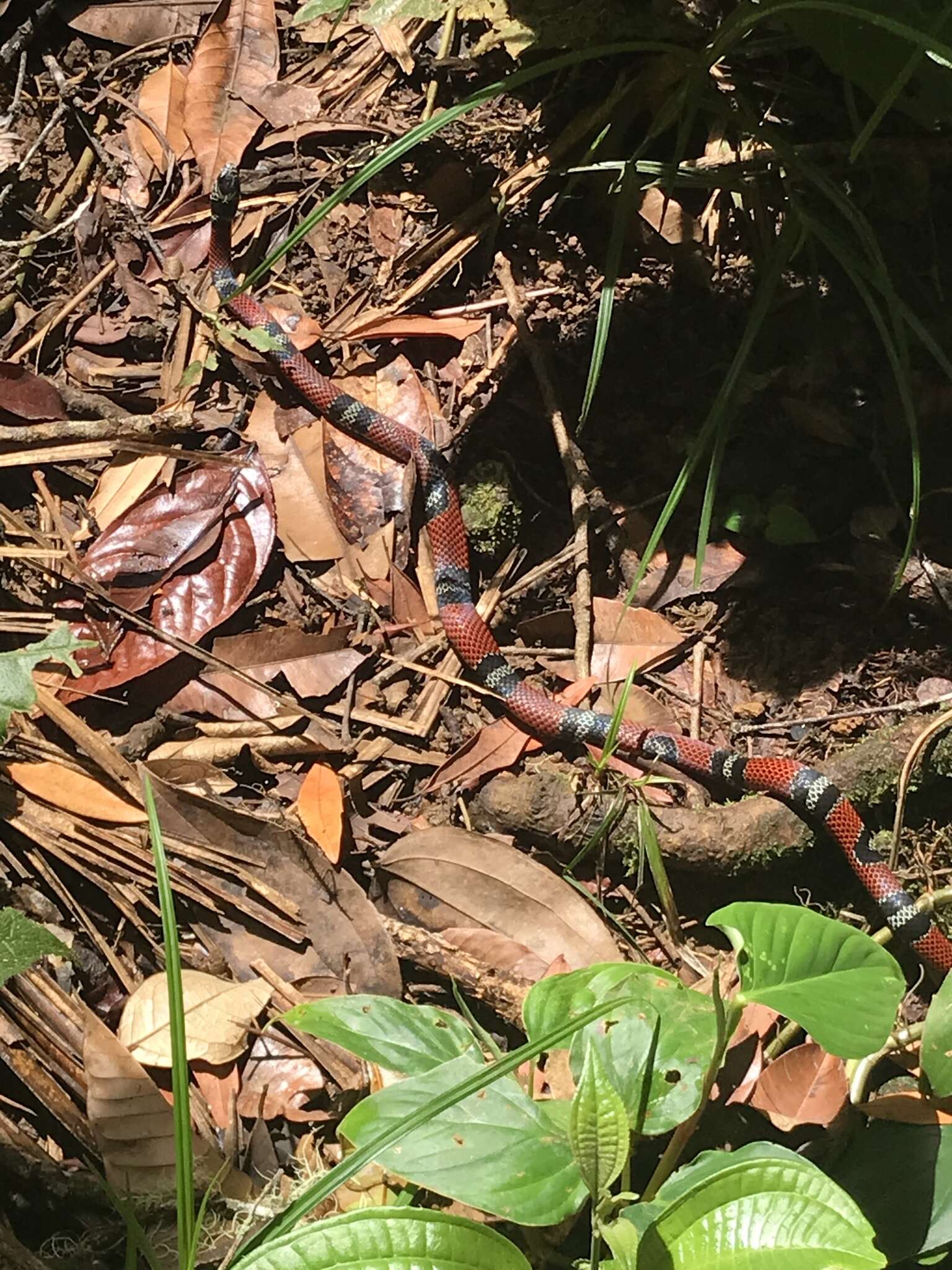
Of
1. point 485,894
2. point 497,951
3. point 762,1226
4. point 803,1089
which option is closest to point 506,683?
point 485,894

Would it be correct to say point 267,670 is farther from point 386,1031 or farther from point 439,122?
point 439,122

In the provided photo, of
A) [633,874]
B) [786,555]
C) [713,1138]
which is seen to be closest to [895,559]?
[786,555]

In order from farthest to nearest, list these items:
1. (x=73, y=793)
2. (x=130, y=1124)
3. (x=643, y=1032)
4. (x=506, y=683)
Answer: (x=506, y=683) < (x=73, y=793) < (x=130, y=1124) < (x=643, y=1032)

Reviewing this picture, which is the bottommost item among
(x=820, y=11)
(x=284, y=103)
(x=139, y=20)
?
(x=820, y=11)

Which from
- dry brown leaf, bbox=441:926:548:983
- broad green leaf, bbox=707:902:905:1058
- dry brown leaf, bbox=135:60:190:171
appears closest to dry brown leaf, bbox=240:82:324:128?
dry brown leaf, bbox=135:60:190:171

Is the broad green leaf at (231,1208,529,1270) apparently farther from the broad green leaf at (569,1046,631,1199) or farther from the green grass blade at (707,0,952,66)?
the green grass blade at (707,0,952,66)

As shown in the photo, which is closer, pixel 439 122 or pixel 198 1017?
pixel 198 1017

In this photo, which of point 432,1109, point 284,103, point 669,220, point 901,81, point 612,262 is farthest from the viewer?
point 284,103
